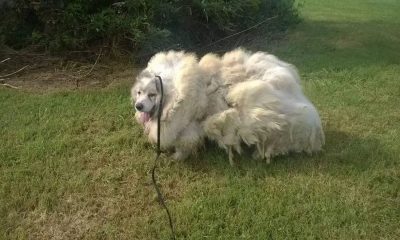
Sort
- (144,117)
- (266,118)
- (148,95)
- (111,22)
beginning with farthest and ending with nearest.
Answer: (111,22) < (144,117) < (148,95) < (266,118)

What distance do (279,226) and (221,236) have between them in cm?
47

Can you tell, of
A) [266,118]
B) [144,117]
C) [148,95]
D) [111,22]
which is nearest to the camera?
[266,118]

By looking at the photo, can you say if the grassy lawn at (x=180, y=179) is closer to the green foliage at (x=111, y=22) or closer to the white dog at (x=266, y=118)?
the white dog at (x=266, y=118)

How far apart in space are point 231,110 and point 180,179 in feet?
2.63

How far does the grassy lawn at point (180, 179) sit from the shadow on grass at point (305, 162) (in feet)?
0.03

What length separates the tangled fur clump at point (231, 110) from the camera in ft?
14.2

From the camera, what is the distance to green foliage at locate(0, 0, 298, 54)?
6.39m

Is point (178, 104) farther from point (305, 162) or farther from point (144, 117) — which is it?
point (305, 162)

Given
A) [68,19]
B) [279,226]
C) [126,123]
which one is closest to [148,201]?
[279,226]

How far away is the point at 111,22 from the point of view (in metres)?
6.38

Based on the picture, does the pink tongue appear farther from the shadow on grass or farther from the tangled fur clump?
the shadow on grass

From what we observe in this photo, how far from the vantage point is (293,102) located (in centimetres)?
445

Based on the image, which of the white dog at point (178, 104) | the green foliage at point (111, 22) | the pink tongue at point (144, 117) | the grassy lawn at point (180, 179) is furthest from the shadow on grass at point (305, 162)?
the green foliage at point (111, 22)

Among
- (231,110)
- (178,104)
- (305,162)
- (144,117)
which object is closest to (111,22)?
(144,117)
